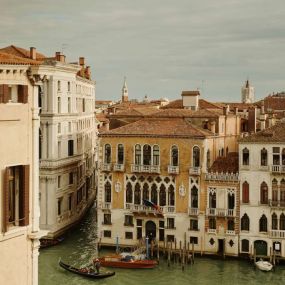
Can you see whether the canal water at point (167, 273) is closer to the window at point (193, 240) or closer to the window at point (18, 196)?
the window at point (193, 240)

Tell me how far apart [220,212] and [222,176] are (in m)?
1.40

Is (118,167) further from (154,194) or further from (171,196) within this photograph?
(171,196)

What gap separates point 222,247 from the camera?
78.9 ft

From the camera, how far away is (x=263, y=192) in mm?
23406

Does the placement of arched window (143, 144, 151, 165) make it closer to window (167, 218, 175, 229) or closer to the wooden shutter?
window (167, 218, 175, 229)

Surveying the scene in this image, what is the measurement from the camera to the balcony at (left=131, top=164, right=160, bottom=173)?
24.5 metres

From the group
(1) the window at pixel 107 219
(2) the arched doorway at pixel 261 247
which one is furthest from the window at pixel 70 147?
(2) the arched doorway at pixel 261 247

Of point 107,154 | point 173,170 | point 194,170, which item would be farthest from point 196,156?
point 107,154

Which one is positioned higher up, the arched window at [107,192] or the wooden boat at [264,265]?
the arched window at [107,192]

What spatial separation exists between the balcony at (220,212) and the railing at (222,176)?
1.20 metres

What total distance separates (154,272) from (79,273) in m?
2.72

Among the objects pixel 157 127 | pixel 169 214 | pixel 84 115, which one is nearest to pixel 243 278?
pixel 169 214

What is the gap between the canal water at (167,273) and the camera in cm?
2111

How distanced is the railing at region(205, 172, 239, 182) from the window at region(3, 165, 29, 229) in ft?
55.3
